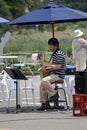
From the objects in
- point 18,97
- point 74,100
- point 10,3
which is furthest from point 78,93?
point 10,3

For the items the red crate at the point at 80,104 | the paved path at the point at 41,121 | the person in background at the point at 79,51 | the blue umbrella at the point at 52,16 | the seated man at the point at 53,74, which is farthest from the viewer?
the person in background at the point at 79,51

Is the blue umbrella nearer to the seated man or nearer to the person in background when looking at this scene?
the person in background

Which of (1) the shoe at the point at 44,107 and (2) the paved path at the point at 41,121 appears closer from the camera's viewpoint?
(2) the paved path at the point at 41,121

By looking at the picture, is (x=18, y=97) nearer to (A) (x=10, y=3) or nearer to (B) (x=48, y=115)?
(B) (x=48, y=115)

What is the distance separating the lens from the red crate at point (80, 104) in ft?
45.1

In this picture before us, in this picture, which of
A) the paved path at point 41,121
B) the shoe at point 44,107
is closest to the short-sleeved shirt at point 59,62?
the shoe at point 44,107

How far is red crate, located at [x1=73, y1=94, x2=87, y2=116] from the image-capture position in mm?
13734

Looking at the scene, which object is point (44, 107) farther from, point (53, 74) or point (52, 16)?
point (52, 16)

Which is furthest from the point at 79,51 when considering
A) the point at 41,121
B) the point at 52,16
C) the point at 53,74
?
the point at 41,121

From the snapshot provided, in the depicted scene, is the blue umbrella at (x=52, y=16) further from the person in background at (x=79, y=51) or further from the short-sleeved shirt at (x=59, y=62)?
the short-sleeved shirt at (x=59, y=62)

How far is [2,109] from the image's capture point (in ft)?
50.9

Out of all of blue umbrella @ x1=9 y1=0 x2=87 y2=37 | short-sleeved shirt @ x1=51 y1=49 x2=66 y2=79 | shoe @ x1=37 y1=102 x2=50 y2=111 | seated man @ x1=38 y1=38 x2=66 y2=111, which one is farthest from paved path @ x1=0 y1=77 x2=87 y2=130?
blue umbrella @ x1=9 y1=0 x2=87 y2=37

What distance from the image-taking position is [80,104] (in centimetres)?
1375

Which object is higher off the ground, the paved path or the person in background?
the person in background
